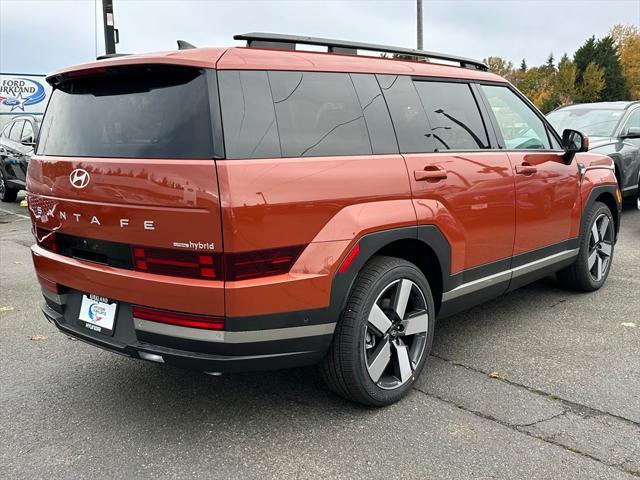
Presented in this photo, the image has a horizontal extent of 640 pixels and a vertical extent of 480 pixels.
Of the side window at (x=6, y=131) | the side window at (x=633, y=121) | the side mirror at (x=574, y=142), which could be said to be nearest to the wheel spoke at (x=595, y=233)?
the side mirror at (x=574, y=142)

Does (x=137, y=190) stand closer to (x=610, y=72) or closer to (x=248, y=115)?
(x=248, y=115)

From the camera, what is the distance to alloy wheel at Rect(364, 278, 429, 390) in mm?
3068

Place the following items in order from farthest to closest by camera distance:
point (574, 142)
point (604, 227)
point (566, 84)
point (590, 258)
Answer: point (566, 84) → point (604, 227) → point (590, 258) → point (574, 142)

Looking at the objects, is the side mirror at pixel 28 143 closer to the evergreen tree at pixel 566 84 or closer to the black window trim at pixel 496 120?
the black window trim at pixel 496 120

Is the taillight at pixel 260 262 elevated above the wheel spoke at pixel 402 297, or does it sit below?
above

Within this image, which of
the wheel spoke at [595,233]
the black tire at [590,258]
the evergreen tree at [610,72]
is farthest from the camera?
the evergreen tree at [610,72]

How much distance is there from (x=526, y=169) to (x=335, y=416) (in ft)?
7.09

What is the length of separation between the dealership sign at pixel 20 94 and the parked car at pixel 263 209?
1769 centimetres

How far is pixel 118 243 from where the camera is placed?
273 centimetres

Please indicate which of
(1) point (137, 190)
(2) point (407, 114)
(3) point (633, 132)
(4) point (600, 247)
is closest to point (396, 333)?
(2) point (407, 114)

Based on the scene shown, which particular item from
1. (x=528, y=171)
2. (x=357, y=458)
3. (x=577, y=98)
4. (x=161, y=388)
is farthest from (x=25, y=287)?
(x=577, y=98)

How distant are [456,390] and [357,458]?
0.92 m

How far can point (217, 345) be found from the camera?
8.50 ft

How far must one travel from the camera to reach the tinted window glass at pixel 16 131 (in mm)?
11893
